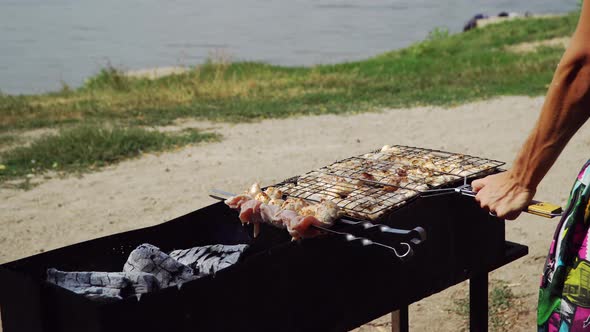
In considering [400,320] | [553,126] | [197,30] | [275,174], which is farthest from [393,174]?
[197,30]

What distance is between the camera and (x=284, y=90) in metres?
13.0

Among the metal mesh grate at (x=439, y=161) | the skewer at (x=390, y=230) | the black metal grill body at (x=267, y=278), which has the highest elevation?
the metal mesh grate at (x=439, y=161)

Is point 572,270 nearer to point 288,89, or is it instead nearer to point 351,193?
point 351,193

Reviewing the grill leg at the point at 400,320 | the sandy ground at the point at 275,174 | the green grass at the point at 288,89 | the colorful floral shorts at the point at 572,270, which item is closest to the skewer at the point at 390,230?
the colorful floral shorts at the point at 572,270

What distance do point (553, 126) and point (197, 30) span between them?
108 feet

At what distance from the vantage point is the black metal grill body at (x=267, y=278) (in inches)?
89.0

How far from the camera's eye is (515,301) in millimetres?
4758

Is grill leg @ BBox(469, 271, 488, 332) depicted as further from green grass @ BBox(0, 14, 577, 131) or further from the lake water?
the lake water

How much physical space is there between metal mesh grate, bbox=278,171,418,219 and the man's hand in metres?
0.50

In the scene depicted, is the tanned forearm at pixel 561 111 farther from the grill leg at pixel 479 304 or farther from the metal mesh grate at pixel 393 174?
the grill leg at pixel 479 304

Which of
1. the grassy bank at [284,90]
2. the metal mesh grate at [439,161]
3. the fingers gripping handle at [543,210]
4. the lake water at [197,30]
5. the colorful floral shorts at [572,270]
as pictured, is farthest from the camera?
the lake water at [197,30]

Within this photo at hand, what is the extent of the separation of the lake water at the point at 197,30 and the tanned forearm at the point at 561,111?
19642 mm

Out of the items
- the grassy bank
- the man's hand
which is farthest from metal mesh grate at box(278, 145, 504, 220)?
the grassy bank

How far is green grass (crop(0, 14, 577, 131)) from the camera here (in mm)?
10969
